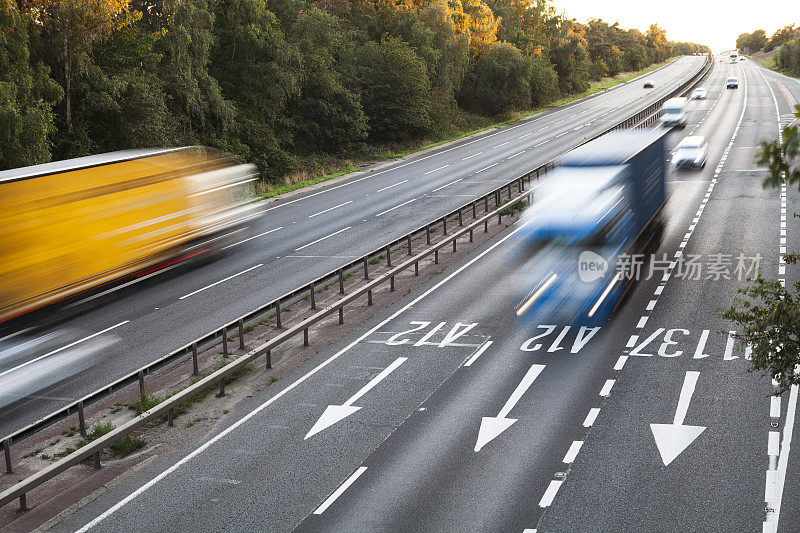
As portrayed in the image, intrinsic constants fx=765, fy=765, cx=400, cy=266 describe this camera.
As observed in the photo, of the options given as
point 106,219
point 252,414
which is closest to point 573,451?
point 252,414

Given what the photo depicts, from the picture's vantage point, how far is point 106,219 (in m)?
20.4

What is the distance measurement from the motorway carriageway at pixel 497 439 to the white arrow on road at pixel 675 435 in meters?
0.03

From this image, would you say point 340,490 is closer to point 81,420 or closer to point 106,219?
point 81,420

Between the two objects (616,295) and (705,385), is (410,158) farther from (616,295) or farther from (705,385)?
(705,385)

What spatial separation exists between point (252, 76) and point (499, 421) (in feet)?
138

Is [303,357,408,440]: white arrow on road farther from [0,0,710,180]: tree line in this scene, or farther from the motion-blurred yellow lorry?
[0,0,710,180]: tree line

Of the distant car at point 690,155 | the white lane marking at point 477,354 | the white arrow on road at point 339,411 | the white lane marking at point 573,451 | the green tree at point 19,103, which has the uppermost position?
the green tree at point 19,103

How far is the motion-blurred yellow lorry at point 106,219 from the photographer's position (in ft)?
59.2

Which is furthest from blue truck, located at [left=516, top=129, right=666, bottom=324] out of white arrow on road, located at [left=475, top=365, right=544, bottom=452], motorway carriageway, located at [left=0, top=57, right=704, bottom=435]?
motorway carriageway, located at [left=0, top=57, right=704, bottom=435]

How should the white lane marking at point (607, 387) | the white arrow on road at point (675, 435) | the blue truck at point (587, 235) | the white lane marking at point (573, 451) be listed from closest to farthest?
the white lane marking at point (573, 451), the white arrow on road at point (675, 435), the white lane marking at point (607, 387), the blue truck at point (587, 235)

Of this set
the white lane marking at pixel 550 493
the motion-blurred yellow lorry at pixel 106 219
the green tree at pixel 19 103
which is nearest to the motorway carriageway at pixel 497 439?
the white lane marking at pixel 550 493

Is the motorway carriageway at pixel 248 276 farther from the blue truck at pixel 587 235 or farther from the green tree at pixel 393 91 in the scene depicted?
the blue truck at pixel 587 235

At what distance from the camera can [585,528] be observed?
9281 millimetres

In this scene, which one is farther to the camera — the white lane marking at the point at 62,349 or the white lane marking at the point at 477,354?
the white lane marking at the point at 62,349
